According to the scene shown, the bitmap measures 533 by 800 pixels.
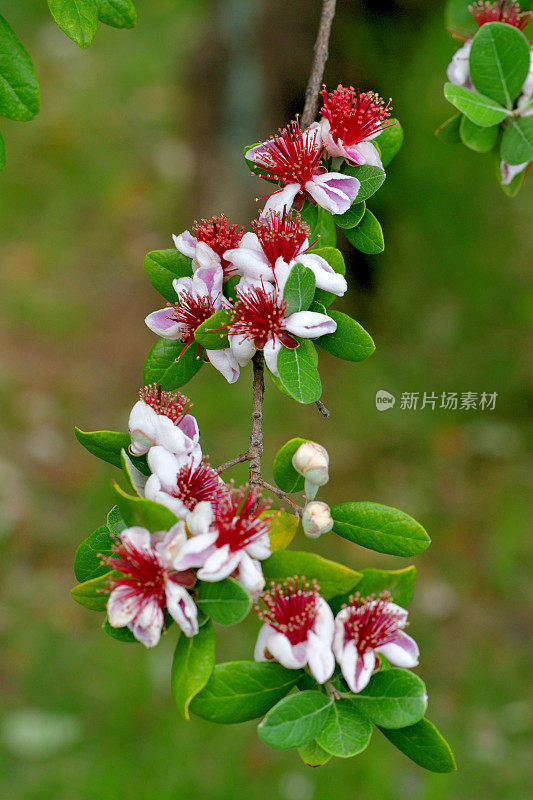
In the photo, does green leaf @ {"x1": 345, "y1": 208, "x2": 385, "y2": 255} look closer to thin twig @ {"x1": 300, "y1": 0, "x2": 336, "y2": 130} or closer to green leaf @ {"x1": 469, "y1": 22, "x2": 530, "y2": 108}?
thin twig @ {"x1": 300, "y1": 0, "x2": 336, "y2": 130}

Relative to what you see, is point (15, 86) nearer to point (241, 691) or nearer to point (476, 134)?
point (476, 134)

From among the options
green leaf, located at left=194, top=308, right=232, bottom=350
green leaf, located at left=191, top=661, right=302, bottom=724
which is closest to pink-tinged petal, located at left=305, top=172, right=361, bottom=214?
green leaf, located at left=194, top=308, right=232, bottom=350

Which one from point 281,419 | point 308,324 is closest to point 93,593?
point 308,324

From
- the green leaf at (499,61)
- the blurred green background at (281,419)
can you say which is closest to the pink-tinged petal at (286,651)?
the green leaf at (499,61)

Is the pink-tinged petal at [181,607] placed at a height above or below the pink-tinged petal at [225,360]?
below

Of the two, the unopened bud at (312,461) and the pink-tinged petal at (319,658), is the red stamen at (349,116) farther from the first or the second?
the pink-tinged petal at (319,658)

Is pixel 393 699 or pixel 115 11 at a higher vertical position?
pixel 115 11
